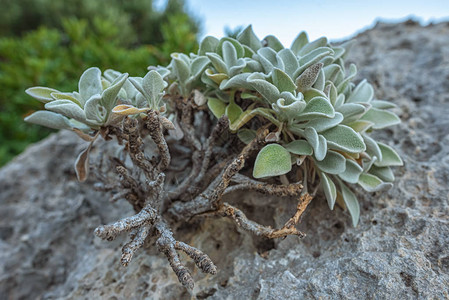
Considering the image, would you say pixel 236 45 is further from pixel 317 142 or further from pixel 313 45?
pixel 317 142

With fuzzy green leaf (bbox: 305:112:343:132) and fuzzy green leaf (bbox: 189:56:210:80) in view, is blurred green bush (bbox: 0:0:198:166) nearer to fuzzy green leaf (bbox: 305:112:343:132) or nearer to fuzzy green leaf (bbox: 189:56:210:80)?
fuzzy green leaf (bbox: 189:56:210:80)

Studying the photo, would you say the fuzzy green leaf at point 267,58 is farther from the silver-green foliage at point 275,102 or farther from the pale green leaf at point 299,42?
Answer: the pale green leaf at point 299,42

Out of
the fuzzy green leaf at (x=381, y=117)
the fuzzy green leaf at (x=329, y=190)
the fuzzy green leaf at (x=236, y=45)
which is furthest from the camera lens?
the fuzzy green leaf at (x=381, y=117)

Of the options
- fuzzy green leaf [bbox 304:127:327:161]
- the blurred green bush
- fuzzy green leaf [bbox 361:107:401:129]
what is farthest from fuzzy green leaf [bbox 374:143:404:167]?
the blurred green bush

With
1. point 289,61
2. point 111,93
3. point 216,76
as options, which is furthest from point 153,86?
point 289,61

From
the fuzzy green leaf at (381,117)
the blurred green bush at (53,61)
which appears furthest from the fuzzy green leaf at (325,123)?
the blurred green bush at (53,61)

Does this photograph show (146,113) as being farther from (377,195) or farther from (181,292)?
(377,195)

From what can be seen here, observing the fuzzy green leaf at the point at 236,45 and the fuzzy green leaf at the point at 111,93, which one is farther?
the fuzzy green leaf at the point at 236,45
